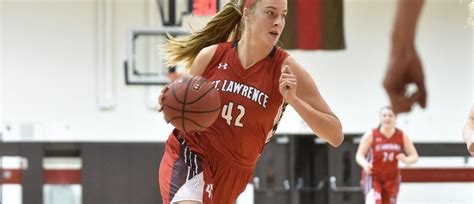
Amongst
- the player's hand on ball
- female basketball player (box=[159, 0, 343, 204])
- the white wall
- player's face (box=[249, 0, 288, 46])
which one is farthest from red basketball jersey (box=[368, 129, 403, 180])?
the player's hand on ball

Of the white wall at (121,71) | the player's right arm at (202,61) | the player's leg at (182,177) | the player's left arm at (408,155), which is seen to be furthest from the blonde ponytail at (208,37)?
the white wall at (121,71)

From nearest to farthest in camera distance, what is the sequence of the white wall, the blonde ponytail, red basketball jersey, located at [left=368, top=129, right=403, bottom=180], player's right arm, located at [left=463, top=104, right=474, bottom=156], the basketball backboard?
the blonde ponytail
player's right arm, located at [left=463, top=104, right=474, bottom=156]
the basketball backboard
red basketball jersey, located at [left=368, top=129, right=403, bottom=180]
the white wall

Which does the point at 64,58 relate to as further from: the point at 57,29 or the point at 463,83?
the point at 463,83

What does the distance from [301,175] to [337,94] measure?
1433 mm

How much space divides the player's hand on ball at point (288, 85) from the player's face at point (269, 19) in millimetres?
286

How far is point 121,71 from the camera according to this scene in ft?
39.4

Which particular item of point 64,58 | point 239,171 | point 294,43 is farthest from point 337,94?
point 239,171

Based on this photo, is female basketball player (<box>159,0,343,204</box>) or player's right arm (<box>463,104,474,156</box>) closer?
female basketball player (<box>159,0,343,204</box>)

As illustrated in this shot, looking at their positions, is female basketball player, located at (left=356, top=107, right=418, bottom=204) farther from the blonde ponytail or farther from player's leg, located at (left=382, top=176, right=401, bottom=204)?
the blonde ponytail

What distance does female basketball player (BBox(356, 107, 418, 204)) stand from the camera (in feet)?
32.0

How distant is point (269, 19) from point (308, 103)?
449mm

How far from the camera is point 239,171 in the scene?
383 centimetres

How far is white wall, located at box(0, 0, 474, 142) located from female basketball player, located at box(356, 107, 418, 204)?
89.1 inches

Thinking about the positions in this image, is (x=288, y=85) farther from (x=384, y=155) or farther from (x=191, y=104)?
(x=384, y=155)
